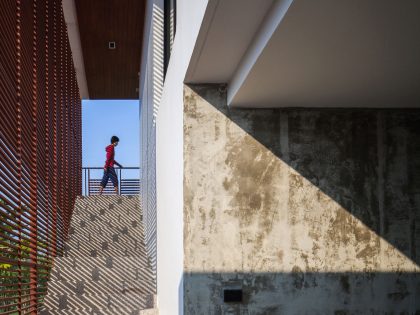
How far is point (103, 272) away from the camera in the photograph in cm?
1127

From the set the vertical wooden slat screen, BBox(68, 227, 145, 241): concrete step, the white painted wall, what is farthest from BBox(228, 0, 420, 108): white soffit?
BBox(68, 227, 145, 241): concrete step

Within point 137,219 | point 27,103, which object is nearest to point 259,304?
point 27,103

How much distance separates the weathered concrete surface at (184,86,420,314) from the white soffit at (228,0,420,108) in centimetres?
25

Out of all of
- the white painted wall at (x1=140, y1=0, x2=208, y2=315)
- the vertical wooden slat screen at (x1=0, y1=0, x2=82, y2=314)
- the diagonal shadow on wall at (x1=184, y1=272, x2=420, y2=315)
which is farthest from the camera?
the vertical wooden slat screen at (x1=0, y1=0, x2=82, y2=314)

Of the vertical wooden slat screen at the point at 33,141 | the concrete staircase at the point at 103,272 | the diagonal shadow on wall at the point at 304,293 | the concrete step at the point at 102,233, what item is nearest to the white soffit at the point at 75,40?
the vertical wooden slat screen at the point at 33,141

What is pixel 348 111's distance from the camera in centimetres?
658

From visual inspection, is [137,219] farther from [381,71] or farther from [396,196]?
[381,71]

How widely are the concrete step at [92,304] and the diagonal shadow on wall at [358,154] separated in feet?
14.8

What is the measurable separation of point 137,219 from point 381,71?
10486 millimetres

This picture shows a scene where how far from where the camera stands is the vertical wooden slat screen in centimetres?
691

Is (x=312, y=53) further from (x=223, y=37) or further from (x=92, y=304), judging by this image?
(x=92, y=304)

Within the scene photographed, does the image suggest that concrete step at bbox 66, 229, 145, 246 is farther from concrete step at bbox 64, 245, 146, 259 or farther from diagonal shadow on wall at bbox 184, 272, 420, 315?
diagonal shadow on wall at bbox 184, 272, 420, 315

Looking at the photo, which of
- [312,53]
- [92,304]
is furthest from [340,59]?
[92,304]

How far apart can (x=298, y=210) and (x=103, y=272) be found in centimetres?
546
